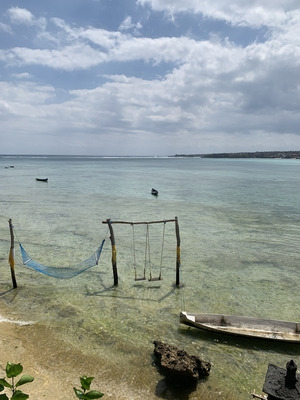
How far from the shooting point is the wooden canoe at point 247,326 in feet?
28.1

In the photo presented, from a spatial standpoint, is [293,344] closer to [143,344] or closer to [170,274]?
[143,344]

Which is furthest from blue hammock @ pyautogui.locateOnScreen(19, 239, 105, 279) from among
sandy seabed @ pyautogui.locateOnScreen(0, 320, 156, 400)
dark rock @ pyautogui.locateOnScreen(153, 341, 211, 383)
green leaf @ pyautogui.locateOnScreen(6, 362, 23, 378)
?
green leaf @ pyautogui.locateOnScreen(6, 362, 23, 378)

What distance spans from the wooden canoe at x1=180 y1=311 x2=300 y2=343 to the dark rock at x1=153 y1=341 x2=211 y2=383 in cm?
146

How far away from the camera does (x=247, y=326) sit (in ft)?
29.4

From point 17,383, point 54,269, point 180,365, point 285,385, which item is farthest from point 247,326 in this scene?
point 17,383

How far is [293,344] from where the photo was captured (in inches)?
334

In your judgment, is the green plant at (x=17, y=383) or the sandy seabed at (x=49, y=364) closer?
the green plant at (x=17, y=383)

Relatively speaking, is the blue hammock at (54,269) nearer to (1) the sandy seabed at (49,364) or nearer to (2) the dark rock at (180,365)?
(1) the sandy seabed at (49,364)

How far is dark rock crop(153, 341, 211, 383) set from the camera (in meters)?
6.85

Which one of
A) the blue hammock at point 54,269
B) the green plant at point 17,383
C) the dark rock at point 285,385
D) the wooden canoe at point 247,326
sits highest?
the green plant at point 17,383

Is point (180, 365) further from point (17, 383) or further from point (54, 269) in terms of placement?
point (54, 269)

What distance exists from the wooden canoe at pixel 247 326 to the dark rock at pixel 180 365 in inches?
57.6

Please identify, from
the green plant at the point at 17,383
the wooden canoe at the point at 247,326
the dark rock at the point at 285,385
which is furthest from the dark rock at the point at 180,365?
the green plant at the point at 17,383

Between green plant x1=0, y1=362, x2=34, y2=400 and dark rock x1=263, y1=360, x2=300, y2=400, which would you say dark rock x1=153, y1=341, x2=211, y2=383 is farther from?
green plant x1=0, y1=362, x2=34, y2=400
